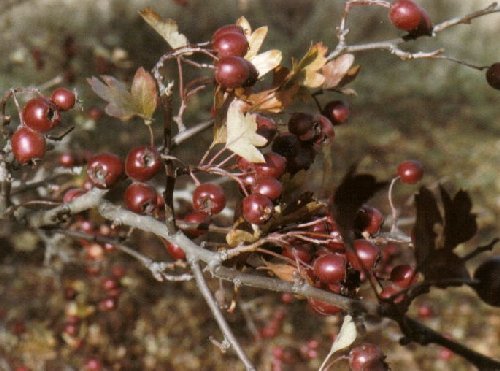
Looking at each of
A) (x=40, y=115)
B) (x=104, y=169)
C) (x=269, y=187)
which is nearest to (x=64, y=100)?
(x=40, y=115)

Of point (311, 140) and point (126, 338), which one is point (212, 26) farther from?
point (311, 140)

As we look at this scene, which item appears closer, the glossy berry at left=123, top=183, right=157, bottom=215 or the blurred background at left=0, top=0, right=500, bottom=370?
the glossy berry at left=123, top=183, right=157, bottom=215

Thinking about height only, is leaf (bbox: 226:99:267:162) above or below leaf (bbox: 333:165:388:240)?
below

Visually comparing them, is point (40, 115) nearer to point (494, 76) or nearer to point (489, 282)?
point (489, 282)

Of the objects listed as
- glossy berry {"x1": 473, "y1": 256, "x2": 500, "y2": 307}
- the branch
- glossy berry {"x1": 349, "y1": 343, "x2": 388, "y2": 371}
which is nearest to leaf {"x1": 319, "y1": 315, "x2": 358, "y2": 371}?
glossy berry {"x1": 349, "y1": 343, "x2": 388, "y2": 371}

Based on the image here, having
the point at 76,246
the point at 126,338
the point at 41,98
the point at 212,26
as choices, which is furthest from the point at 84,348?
the point at 212,26

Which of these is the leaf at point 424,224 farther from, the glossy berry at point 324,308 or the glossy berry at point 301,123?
the glossy berry at point 301,123

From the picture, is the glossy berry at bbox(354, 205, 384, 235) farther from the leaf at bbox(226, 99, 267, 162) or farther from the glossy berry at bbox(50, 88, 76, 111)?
the glossy berry at bbox(50, 88, 76, 111)
